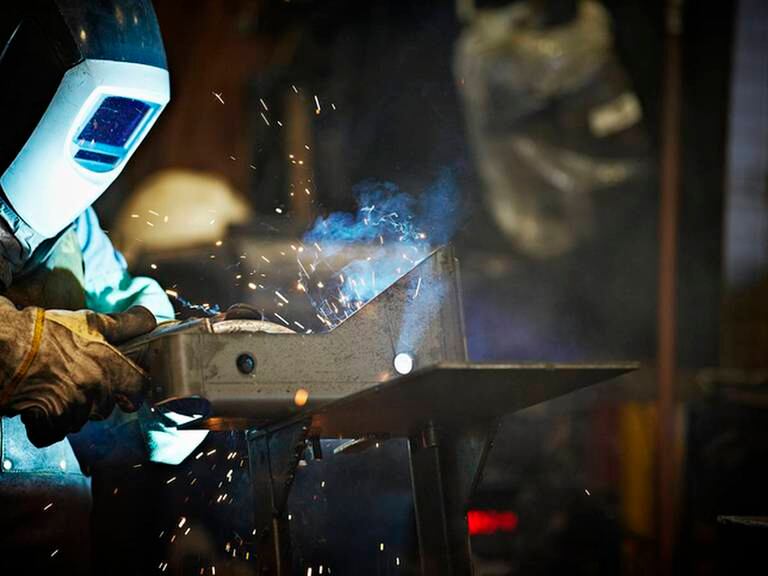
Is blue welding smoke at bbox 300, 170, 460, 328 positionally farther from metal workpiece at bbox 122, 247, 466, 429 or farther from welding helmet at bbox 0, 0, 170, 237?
welding helmet at bbox 0, 0, 170, 237

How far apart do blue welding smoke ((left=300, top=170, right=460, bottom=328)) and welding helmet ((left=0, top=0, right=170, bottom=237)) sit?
0.74 meters

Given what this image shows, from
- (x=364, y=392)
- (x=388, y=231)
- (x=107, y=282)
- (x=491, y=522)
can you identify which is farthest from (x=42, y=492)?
(x=491, y=522)

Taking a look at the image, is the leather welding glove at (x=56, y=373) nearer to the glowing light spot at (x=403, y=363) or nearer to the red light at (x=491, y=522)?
the glowing light spot at (x=403, y=363)

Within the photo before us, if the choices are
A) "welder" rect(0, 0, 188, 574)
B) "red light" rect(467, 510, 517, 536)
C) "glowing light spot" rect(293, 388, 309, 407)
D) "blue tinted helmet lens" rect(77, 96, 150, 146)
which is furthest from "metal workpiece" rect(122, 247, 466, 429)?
"red light" rect(467, 510, 517, 536)

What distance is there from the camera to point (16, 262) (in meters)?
2.33

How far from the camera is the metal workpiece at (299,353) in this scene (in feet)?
5.92

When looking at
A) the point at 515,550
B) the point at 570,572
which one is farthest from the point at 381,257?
the point at 570,572

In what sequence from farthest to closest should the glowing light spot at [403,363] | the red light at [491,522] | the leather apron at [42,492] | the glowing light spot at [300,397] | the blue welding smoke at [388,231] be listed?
the red light at [491,522] → the blue welding smoke at [388,231] → the leather apron at [42,492] → the glowing light spot at [403,363] → the glowing light spot at [300,397]

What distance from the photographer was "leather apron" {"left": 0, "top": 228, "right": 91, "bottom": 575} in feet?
7.20

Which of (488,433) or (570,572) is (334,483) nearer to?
(488,433)

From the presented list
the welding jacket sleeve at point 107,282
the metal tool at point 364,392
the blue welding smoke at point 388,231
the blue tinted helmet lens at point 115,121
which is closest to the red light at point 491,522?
the blue welding smoke at point 388,231

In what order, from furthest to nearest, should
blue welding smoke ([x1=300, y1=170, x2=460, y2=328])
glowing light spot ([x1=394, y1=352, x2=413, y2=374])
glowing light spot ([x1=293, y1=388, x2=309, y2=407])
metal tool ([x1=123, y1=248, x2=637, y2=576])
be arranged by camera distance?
blue welding smoke ([x1=300, y1=170, x2=460, y2=328])
glowing light spot ([x1=394, y1=352, x2=413, y2=374])
glowing light spot ([x1=293, y1=388, x2=309, y2=407])
metal tool ([x1=123, y1=248, x2=637, y2=576])

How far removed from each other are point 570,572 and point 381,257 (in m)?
3.60

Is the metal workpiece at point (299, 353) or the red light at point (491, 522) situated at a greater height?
the metal workpiece at point (299, 353)
